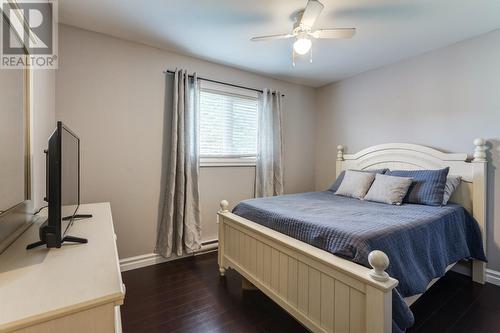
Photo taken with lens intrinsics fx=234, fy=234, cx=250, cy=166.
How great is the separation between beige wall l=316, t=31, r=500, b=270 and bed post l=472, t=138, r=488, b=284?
0.37 feet

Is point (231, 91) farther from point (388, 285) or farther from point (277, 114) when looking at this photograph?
point (388, 285)

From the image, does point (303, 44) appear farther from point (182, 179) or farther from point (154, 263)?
point (154, 263)

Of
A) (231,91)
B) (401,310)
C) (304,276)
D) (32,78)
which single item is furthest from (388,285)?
(231,91)

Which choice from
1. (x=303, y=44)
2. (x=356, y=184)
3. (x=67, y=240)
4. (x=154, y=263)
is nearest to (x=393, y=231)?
(x=356, y=184)

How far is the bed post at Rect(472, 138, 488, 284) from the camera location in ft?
7.34

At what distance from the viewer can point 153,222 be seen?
2.65m

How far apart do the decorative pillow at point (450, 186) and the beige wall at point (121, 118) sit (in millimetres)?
2568

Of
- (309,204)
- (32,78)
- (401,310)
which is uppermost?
(32,78)

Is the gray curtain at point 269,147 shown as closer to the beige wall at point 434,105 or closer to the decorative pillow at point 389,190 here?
the beige wall at point 434,105

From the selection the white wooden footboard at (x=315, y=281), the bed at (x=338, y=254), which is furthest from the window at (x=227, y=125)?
the white wooden footboard at (x=315, y=281)

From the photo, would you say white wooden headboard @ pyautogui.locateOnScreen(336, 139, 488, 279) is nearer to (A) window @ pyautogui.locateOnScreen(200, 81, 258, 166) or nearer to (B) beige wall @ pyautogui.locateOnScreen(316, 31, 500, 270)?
(B) beige wall @ pyautogui.locateOnScreen(316, 31, 500, 270)

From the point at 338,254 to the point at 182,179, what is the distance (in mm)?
1849

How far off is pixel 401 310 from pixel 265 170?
2.33 metres

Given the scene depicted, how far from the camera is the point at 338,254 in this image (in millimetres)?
1425
